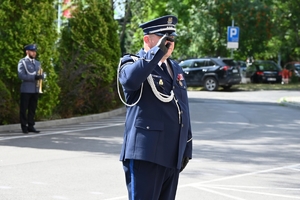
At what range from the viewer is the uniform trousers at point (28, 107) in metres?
14.6

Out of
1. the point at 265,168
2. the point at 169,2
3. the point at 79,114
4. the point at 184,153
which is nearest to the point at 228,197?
the point at 265,168

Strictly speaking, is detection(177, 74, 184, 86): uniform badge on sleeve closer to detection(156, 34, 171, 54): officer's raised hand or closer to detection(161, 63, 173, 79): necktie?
detection(161, 63, 173, 79): necktie

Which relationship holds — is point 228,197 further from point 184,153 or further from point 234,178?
point 184,153

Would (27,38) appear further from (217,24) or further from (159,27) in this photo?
A: (217,24)

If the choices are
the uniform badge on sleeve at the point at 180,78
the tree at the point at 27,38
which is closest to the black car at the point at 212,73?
the tree at the point at 27,38

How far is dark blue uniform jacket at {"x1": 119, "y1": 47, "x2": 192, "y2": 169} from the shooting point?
16.2 ft

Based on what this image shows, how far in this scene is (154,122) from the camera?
499cm

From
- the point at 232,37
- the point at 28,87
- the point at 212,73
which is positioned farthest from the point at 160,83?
the point at 232,37

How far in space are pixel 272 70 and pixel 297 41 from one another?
7952 mm

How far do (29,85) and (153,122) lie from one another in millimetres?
10005

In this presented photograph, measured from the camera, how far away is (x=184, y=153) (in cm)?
522

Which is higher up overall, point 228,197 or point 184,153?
point 184,153

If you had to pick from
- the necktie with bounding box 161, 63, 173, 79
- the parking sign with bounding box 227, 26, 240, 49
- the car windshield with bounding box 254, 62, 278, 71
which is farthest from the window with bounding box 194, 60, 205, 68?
the necktie with bounding box 161, 63, 173, 79

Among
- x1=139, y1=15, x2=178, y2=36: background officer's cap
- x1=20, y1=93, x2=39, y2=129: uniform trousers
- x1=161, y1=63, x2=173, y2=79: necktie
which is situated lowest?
x1=20, y1=93, x2=39, y2=129: uniform trousers
